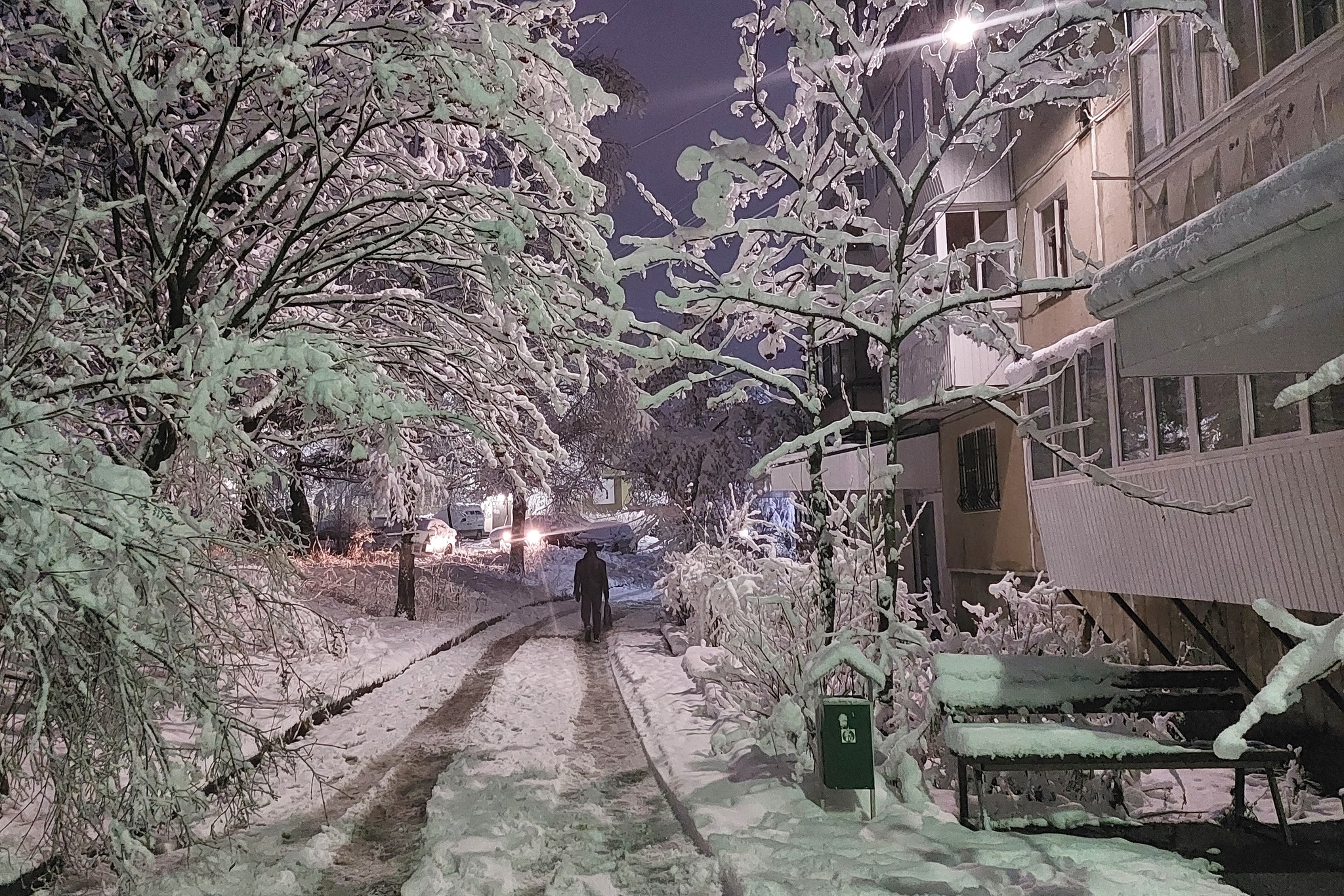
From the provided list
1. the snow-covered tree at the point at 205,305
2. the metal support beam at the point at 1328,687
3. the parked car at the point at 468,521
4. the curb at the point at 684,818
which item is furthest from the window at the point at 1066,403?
the parked car at the point at 468,521

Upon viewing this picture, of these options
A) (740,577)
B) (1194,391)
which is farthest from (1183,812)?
(740,577)

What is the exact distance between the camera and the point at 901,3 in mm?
6500

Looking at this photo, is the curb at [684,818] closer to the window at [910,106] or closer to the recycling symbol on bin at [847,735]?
the recycling symbol on bin at [847,735]


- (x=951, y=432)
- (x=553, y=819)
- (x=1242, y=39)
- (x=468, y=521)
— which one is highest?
(x=1242, y=39)

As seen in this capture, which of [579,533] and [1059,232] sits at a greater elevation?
[1059,232]

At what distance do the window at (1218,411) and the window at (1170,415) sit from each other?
0.60 ft

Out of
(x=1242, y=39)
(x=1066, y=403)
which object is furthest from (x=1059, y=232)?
(x=1242, y=39)

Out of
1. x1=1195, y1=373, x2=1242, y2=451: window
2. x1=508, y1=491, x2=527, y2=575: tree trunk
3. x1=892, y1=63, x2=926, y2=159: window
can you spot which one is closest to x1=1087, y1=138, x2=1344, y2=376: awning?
x1=1195, y1=373, x2=1242, y2=451: window

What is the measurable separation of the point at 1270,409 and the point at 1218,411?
549 mm

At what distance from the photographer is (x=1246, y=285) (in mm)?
4168

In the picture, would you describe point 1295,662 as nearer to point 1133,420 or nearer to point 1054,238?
point 1133,420

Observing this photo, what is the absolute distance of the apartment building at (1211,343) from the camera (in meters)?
4.17

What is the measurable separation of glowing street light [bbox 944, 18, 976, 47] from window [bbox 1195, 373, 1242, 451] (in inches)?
127

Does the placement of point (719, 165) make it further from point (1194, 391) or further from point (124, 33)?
point (124, 33)
